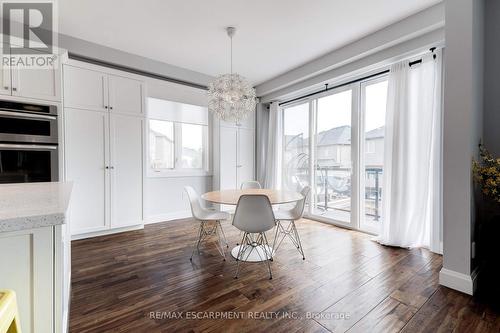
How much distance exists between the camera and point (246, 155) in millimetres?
5066

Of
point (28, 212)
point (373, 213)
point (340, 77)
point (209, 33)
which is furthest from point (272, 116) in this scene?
point (28, 212)

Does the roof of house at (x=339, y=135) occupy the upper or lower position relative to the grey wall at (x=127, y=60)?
lower

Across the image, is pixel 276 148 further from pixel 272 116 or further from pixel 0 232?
pixel 0 232

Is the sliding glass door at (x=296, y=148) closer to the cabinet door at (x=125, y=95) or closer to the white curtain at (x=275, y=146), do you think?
the white curtain at (x=275, y=146)

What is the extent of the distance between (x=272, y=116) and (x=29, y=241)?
4624 millimetres

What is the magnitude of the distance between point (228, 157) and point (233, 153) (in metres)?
0.15

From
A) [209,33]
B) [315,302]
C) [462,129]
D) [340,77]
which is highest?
[209,33]

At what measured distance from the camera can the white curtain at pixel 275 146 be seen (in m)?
4.95

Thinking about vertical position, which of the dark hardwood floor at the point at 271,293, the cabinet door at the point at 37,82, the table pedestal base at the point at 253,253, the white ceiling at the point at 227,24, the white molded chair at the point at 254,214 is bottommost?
the dark hardwood floor at the point at 271,293

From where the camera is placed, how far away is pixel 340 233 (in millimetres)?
3508

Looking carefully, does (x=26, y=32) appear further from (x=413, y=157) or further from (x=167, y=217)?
(x=413, y=157)

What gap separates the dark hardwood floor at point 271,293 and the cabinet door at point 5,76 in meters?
1.95

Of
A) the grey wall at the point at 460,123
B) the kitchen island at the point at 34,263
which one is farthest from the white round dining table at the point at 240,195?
the kitchen island at the point at 34,263

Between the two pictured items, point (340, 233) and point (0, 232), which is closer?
point (0, 232)
